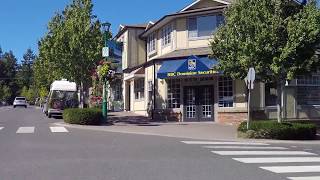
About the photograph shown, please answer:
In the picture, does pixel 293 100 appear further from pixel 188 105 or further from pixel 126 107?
pixel 126 107

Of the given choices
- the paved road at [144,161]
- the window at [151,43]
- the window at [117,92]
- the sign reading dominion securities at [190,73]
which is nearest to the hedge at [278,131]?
the paved road at [144,161]

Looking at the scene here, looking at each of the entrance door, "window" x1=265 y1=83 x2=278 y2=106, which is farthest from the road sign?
the entrance door

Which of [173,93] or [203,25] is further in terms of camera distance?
[173,93]

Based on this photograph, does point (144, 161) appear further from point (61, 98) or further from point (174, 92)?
point (61, 98)

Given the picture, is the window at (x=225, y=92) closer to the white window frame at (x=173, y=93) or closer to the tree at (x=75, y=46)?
the white window frame at (x=173, y=93)

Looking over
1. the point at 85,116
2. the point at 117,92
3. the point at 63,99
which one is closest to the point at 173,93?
the point at 85,116

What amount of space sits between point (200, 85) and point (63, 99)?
1113 cm

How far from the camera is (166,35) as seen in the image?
3466 centimetres

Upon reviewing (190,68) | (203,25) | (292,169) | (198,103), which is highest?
(203,25)

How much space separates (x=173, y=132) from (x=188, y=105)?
27.1 ft

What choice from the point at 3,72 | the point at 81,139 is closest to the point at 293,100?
the point at 81,139

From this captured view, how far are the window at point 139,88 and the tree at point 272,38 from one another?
590 inches

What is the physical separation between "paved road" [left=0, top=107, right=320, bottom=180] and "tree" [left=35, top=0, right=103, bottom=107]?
13340mm

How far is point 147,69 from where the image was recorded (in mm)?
35500
